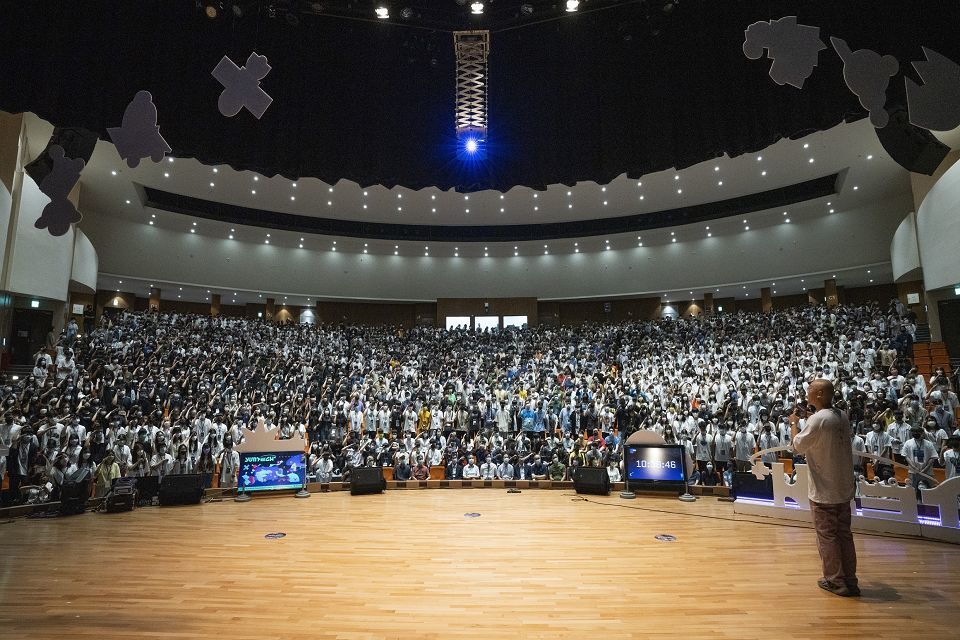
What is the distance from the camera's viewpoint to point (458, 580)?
11.8 ft

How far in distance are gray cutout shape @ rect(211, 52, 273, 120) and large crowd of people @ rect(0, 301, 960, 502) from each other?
4.64 m

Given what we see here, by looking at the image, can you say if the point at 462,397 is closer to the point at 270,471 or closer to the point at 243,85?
the point at 270,471

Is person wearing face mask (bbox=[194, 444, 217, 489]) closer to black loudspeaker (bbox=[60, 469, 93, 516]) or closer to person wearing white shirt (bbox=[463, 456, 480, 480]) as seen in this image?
black loudspeaker (bbox=[60, 469, 93, 516])

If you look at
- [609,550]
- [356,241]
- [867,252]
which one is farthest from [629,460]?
[356,241]

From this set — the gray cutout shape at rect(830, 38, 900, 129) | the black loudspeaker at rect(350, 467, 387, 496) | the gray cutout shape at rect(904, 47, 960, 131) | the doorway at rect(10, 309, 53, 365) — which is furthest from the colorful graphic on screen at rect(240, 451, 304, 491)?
the doorway at rect(10, 309, 53, 365)

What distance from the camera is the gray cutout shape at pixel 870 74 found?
4156 millimetres

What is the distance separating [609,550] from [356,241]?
66.2 ft

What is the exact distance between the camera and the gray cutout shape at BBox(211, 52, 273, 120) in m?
4.57

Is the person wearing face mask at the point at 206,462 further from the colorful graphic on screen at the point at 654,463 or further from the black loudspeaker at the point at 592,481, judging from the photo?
the colorful graphic on screen at the point at 654,463

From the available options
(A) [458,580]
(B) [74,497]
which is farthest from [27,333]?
(A) [458,580]

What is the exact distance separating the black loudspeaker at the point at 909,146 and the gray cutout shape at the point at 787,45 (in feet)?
4.64

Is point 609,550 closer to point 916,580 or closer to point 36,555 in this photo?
point 916,580

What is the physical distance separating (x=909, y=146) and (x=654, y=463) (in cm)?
458

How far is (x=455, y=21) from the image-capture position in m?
5.88
